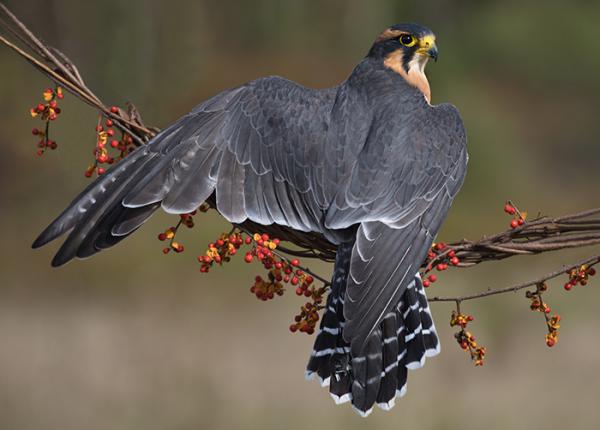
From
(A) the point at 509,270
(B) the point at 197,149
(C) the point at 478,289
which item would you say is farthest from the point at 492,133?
(B) the point at 197,149

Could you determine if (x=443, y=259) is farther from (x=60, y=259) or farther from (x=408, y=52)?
(x=408, y=52)

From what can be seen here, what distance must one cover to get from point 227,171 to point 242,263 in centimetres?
507

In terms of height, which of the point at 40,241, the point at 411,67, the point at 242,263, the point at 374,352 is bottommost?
the point at 40,241

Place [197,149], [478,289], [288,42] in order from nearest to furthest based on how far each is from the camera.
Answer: [197,149]
[478,289]
[288,42]

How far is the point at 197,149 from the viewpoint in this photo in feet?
11.9

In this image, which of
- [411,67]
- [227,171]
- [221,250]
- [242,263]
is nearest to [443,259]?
[221,250]

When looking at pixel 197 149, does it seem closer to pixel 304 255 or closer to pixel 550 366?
pixel 304 255

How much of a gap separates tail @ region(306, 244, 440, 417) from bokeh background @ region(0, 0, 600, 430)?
313 centimetres

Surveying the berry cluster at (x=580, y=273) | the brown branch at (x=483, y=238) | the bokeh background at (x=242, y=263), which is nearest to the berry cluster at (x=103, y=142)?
the brown branch at (x=483, y=238)

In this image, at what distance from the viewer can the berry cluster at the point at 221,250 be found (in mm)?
3020

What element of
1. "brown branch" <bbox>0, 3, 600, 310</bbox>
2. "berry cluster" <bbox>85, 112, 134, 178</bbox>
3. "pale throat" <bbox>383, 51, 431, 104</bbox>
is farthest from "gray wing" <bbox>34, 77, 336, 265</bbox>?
"pale throat" <bbox>383, 51, 431, 104</bbox>

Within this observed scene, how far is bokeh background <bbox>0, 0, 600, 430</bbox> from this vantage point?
6.67m

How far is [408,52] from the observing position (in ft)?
13.5

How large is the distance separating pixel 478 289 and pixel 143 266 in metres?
2.75
